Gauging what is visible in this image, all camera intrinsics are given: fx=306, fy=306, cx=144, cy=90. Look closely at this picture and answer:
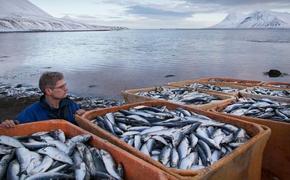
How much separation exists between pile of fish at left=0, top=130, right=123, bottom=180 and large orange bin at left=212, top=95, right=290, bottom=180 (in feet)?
7.78

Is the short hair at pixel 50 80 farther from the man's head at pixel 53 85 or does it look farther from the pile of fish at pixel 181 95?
the pile of fish at pixel 181 95

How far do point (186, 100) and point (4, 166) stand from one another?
4.70 metres

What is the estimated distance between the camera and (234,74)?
24812mm

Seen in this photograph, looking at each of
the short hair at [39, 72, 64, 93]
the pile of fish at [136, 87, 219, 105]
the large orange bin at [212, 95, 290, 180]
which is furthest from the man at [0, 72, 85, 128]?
the pile of fish at [136, 87, 219, 105]

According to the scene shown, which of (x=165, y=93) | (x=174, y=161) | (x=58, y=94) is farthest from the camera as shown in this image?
(x=165, y=93)

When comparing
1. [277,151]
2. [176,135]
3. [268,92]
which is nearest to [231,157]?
[176,135]

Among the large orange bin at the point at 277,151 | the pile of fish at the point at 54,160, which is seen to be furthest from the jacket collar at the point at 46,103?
the large orange bin at the point at 277,151

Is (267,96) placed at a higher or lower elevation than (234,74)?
higher

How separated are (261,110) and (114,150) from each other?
3.63 meters

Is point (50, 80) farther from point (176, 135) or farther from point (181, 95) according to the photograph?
point (181, 95)

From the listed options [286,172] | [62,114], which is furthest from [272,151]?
[62,114]

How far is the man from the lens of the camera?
4465mm

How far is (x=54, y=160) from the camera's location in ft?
9.68

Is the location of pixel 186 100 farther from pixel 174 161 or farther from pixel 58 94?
pixel 174 161
